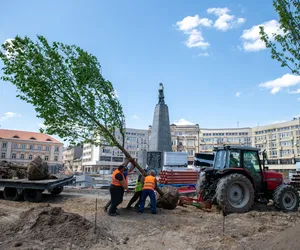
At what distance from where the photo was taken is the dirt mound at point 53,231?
569 centimetres

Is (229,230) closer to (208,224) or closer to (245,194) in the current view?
(208,224)

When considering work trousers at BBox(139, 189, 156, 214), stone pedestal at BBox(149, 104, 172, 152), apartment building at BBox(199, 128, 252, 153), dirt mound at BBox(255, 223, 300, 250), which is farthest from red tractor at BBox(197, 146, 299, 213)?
apartment building at BBox(199, 128, 252, 153)

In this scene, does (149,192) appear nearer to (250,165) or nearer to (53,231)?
(53,231)

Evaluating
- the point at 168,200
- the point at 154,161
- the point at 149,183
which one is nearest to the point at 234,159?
the point at 168,200

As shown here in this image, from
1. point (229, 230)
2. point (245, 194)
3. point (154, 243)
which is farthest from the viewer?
point (245, 194)

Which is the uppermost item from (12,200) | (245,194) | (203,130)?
A: (203,130)

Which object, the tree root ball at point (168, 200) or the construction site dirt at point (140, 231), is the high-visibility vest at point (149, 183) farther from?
the tree root ball at point (168, 200)

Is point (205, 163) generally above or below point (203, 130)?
below

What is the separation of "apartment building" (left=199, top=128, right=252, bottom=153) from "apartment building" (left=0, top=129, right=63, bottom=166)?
5035 centimetres

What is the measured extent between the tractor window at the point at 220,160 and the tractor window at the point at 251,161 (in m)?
0.80

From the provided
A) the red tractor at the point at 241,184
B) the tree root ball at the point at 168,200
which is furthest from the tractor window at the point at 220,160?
the tree root ball at the point at 168,200

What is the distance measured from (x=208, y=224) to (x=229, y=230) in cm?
81

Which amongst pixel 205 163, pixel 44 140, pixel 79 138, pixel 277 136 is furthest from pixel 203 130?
pixel 79 138

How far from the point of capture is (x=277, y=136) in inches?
3408
